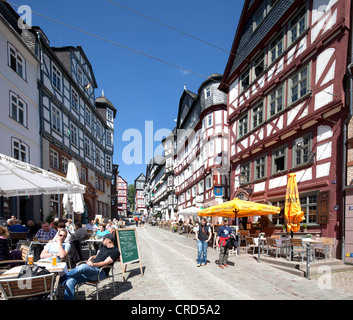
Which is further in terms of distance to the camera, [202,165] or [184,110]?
[184,110]

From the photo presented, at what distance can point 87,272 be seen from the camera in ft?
15.5

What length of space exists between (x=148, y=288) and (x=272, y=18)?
617 inches

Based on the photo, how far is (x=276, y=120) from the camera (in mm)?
13773

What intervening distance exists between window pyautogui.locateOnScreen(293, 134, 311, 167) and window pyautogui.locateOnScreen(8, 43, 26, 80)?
54.8 feet

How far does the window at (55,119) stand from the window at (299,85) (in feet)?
55.2

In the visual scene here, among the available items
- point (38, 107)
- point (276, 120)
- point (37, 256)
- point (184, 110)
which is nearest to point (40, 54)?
point (38, 107)

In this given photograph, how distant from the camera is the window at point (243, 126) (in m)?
17.1

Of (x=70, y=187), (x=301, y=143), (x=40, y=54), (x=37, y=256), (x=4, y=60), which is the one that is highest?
(x=40, y=54)

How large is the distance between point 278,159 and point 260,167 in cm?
148

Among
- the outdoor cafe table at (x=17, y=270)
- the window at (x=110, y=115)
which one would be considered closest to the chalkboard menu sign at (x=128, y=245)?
the outdoor cafe table at (x=17, y=270)

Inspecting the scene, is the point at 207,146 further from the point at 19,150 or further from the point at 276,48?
the point at 19,150

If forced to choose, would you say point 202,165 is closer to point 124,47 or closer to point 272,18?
point 272,18
